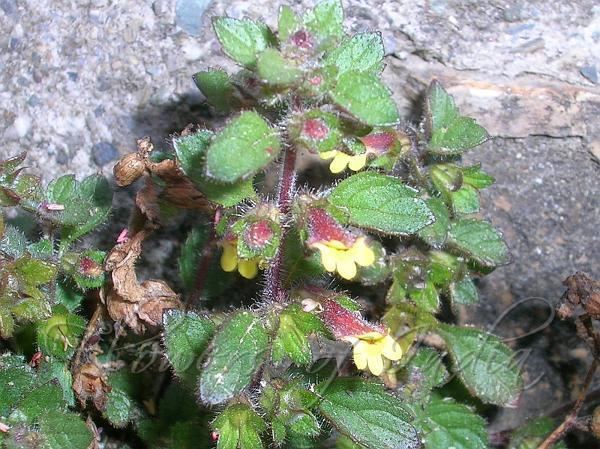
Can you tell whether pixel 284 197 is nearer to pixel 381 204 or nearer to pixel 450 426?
pixel 381 204

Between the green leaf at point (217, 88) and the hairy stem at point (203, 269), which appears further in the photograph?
the hairy stem at point (203, 269)

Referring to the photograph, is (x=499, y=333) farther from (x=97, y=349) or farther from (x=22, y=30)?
(x=22, y=30)

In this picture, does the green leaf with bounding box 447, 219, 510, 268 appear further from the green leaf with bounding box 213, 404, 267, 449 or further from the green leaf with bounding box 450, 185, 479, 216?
the green leaf with bounding box 213, 404, 267, 449

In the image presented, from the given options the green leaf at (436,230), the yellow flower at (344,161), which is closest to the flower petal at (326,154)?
the yellow flower at (344,161)

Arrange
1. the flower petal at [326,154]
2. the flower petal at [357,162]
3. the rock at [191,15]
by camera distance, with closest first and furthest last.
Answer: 1. the flower petal at [326,154]
2. the flower petal at [357,162]
3. the rock at [191,15]

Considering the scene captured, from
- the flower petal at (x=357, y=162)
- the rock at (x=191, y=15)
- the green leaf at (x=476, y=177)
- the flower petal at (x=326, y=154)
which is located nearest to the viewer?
the flower petal at (x=326, y=154)

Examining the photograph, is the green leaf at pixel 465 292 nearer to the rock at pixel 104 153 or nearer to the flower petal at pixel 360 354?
the flower petal at pixel 360 354

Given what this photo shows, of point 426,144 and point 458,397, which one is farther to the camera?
point 458,397

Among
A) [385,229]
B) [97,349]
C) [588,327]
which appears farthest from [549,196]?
[97,349]
